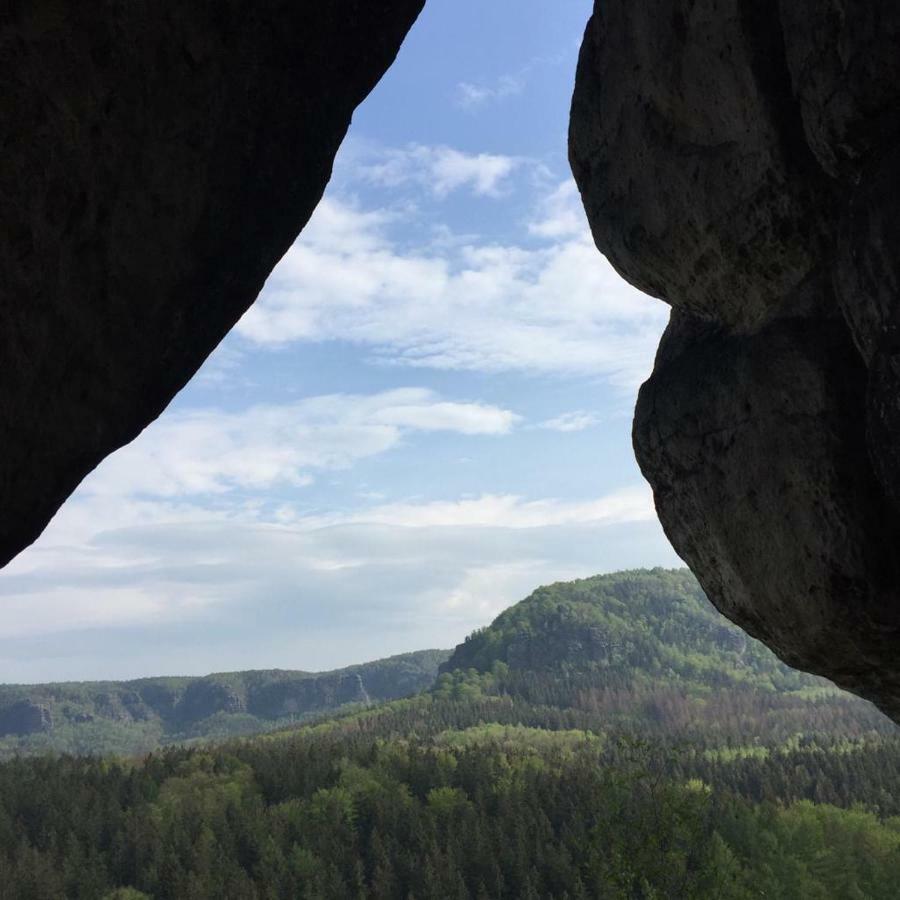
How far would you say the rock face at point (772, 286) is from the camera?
23.6ft

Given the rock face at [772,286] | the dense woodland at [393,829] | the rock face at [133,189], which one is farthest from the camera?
the dense woodland at [393,829]

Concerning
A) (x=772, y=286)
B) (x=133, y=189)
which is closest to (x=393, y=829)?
(x=133, y=189)

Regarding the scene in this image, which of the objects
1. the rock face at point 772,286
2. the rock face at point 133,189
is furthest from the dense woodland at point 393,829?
the rock face at point 133,189

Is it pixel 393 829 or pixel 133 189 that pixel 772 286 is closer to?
pixel 133 189

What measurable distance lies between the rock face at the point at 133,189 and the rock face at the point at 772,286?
4071mm

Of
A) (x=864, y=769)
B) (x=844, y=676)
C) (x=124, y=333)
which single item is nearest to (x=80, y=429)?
(x=124, y=333)

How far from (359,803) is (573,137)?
95.7 meters

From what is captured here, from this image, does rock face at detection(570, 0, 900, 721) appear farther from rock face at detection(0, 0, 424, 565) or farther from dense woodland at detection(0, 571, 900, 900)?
dense woodland at detection(0, 571, 900, 900)

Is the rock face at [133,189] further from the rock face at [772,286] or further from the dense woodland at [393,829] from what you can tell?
the dense woodland at [393,829]

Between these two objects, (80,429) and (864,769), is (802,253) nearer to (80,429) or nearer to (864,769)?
(80,429)

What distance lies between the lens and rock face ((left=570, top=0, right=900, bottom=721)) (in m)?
7.19

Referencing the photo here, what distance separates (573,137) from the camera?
11430 millimetres

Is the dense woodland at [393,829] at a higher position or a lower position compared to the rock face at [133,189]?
lower

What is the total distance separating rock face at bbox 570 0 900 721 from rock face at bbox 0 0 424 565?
407 cm
